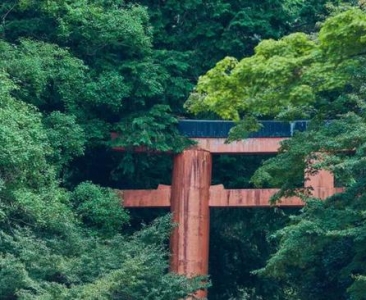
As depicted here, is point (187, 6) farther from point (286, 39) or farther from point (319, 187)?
point (286, 39)

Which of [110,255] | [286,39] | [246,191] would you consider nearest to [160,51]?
[246,191]

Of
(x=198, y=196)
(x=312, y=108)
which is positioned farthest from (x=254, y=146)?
(x=312, y=108)

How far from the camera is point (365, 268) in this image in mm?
14273

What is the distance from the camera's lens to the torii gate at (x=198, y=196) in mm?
18219

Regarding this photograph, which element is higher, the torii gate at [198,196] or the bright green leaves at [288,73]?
the bright green leaves at [288,73]

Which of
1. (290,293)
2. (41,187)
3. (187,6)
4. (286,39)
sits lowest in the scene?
(290,293)

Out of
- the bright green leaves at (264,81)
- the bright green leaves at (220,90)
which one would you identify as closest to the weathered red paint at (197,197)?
the bright green leaves at (264,81)

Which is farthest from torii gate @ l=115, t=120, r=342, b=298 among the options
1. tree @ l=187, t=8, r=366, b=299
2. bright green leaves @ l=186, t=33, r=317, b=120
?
bright green leaves @ l=186, t=33, r=317, b=120

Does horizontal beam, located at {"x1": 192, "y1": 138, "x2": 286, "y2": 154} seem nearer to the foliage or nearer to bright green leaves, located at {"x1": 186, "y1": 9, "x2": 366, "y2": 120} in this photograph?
the foliage

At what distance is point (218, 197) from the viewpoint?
18.5 metres

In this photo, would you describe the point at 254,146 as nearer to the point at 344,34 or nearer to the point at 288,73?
the point at 288,73

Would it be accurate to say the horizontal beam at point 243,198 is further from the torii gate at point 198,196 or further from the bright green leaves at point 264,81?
the bright green leaves at point 264,81

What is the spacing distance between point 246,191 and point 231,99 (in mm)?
4632

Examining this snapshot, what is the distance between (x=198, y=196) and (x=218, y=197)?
31 centimetres
